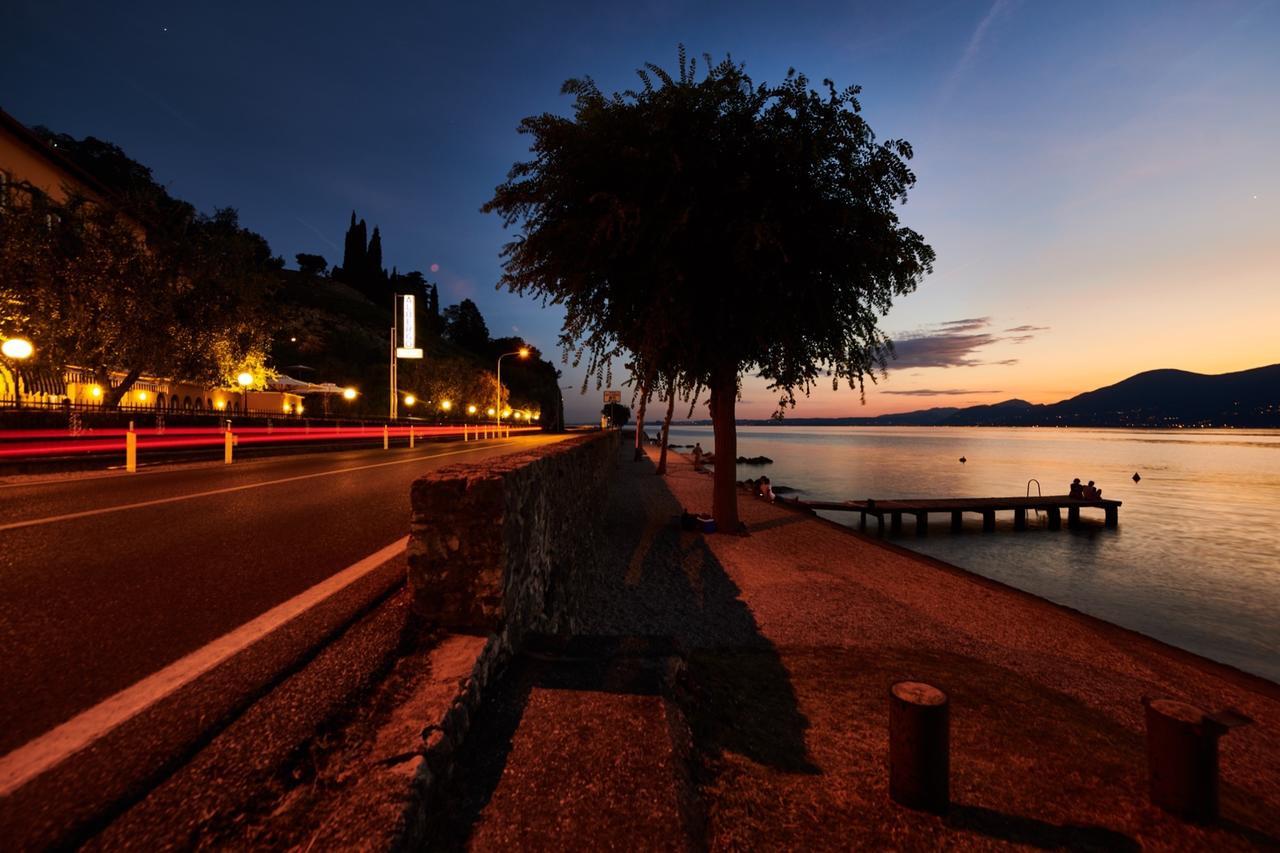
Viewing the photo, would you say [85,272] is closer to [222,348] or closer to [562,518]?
[222,348]

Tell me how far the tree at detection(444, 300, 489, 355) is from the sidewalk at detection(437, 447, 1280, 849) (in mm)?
127352

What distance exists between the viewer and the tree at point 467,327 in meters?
129

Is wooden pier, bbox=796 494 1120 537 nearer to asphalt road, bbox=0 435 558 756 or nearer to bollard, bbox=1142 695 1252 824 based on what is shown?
bollard, bbox=1142 695 1252 824

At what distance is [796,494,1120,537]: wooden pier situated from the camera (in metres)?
21.9

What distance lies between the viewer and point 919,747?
2.86 m

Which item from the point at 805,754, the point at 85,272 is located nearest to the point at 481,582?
the point at 805,754

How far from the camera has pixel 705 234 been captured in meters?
8.81

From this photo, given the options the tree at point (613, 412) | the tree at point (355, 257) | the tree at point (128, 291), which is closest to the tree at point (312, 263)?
the tree at point (355, 257)

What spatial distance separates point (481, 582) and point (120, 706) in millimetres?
1468

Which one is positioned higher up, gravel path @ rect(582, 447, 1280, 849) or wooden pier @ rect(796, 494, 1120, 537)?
gravel path @ rect(582, 447, 1280, 849)

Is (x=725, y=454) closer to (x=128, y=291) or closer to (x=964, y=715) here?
(x=964, y=715)

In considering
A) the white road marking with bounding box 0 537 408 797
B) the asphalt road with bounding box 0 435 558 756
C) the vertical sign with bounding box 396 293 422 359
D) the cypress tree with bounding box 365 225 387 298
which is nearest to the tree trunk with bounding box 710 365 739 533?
the asphalt road with bounding box 0 435 558 756

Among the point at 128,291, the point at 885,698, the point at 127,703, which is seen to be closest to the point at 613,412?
the point at 128,291

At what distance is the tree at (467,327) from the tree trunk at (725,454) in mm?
122867
